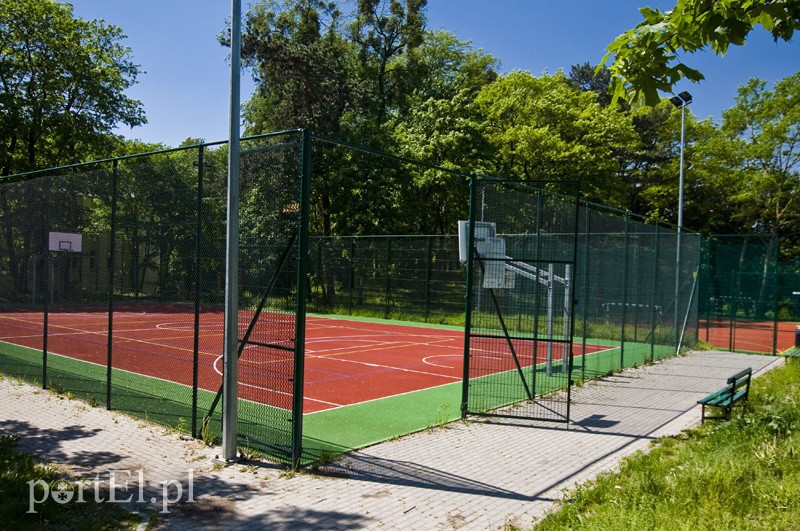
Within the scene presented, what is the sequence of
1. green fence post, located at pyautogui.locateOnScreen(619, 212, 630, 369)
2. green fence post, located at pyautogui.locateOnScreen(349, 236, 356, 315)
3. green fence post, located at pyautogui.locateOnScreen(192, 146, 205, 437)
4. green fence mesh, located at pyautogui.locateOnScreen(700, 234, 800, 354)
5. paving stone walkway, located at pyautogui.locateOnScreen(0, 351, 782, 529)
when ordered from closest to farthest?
paving stone walkway, located at pyautogui.locateOnScreen(0, 351, 782, 529), green fence post, located at pyautogui.locateOnScreen(192, 146, 205, 437), green fence post, located at pyautogui.locateOnScreen(619, 212, 630, 369), green fence mesh, located at pyautogui.locateOnScreen(700, 234, 800, 354), green fence post, located at pyautogui.locateOnScreen(349, 236, 356, 315)

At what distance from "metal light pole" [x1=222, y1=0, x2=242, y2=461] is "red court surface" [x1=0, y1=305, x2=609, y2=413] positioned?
29 cm

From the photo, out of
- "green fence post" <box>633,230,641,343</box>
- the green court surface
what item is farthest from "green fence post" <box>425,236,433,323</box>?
the green court surface

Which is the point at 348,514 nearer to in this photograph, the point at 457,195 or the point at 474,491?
the point at 474,491

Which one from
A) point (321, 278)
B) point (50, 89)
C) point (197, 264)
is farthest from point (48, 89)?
point (197, 264)

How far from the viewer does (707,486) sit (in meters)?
5.30

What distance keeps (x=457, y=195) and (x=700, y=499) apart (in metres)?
25.6

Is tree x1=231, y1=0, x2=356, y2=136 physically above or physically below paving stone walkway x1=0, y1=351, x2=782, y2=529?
above

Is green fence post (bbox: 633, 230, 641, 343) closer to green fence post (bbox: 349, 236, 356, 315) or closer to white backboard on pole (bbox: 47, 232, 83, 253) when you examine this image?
white backboard on pole (bbox: 47, 232, 83, 253)

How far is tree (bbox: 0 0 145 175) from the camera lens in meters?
27.2

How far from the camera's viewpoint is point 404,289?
80.8 feet

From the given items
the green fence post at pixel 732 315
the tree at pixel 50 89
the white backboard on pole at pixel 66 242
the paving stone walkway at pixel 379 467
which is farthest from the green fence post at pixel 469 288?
the tree at pixel 50 89

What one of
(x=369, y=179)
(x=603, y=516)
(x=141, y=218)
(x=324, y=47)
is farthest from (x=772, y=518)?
(x=324, y=47)

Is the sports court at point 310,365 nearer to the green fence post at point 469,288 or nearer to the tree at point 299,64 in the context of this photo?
the green fence post at point 469,288

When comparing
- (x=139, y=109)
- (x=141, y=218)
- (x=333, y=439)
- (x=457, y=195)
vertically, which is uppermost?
(x=139, y=109)
